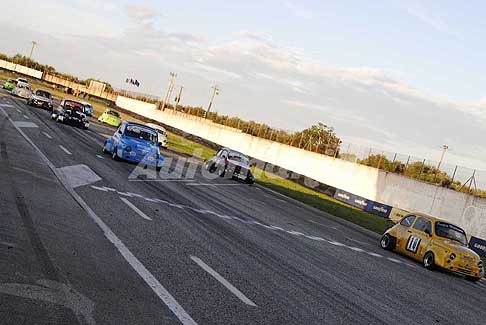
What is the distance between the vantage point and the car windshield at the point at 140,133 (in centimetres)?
2386

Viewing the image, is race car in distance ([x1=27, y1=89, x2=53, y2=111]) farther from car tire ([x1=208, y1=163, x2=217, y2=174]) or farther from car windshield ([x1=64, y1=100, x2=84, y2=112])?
car tire ([x1=208, y1=163, x2=217, y2=174])

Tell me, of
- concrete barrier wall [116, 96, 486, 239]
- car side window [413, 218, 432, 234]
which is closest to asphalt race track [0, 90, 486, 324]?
car side window [413, 218, 432, 234]

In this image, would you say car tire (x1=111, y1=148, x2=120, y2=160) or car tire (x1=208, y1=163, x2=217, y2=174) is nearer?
car tire (x1=111, y1=148, x2=120, y2=160)

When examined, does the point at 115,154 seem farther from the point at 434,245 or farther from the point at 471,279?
the point at 471,279

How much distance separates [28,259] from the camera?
266 inches

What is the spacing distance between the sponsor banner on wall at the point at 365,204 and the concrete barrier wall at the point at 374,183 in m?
2.61

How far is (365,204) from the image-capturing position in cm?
3572

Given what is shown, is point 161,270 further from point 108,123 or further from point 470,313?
point 108,123

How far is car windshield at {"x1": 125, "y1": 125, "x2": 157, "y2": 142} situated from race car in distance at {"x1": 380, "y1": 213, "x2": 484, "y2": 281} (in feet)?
35.9

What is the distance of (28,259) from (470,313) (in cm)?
790

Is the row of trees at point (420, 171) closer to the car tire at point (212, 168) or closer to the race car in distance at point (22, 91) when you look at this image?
the car tire at point (212, 168)

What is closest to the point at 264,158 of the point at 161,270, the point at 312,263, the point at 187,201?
the point at 187,201

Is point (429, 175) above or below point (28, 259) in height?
above

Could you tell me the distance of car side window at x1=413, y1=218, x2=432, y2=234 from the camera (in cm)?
1760
